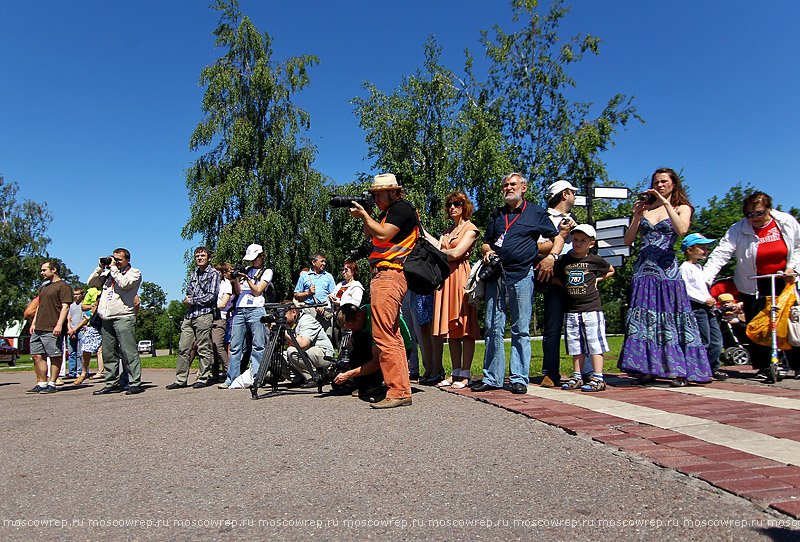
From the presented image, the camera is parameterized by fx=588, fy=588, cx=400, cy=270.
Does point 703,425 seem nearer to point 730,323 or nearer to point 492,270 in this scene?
point 492,270

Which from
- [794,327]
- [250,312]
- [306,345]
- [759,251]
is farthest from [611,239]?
[250,312]

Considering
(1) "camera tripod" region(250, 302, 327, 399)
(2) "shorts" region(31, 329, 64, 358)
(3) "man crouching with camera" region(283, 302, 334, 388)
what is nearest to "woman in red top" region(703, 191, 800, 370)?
(3) "man crouching with camera" region(283, 302, 334, 388)

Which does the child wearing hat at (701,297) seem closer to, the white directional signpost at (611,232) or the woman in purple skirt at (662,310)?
the woman in purple skirt at (662,310)

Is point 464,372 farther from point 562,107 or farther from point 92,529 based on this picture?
point 562,107

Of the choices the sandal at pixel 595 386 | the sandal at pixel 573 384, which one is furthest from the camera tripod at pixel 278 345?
the sandal at pixel 595 386

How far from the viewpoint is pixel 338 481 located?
306 centimetres

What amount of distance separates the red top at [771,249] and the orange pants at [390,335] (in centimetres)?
442

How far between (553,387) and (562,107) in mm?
23310

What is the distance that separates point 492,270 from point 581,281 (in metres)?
0.97

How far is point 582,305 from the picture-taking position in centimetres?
626

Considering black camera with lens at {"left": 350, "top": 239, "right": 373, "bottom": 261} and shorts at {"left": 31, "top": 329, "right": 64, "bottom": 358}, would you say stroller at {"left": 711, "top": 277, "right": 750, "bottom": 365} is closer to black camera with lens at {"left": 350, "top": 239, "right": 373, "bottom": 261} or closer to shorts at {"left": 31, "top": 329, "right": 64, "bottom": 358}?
black camera with lens at {"left": 350, "top": 239, "right": 373, "bottom": 261}

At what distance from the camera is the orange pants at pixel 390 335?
5.38 meters

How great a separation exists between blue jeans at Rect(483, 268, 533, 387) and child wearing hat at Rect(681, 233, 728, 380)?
2537mm

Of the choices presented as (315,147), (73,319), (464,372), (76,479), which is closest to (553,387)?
(464,372)
